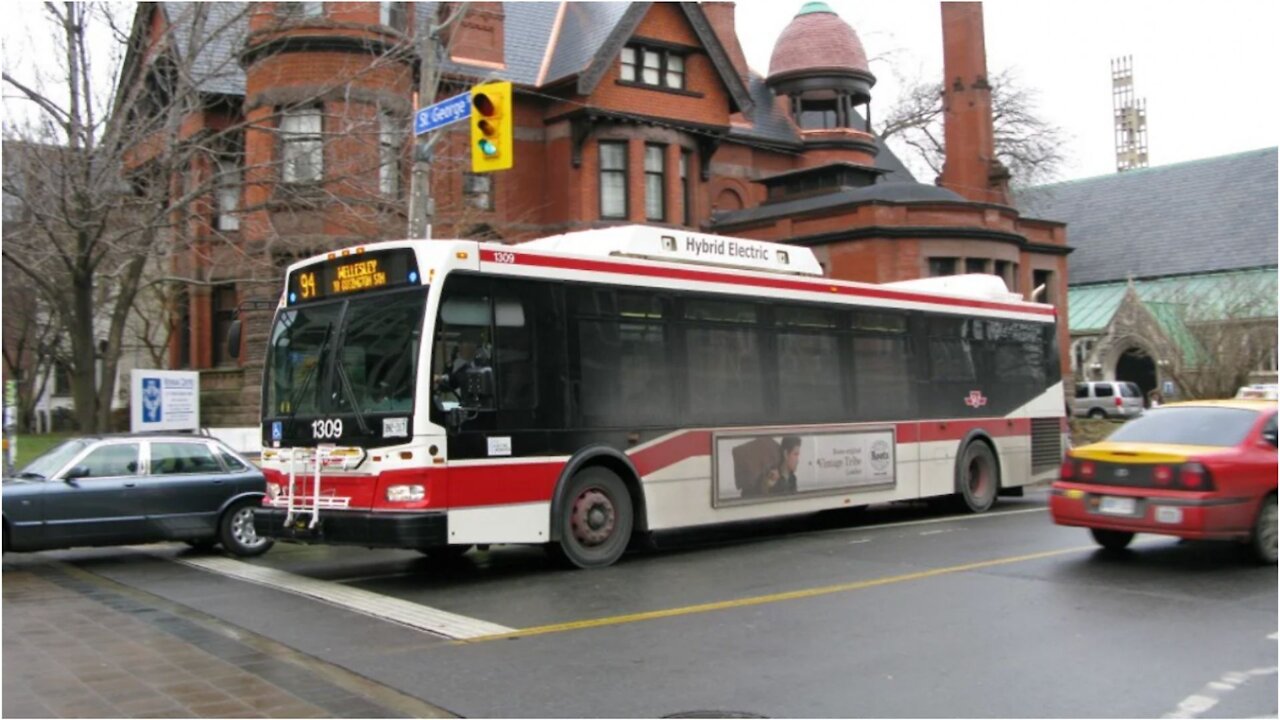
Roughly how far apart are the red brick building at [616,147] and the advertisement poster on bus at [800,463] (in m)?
8.11

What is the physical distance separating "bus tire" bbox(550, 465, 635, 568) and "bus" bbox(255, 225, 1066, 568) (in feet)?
0.07

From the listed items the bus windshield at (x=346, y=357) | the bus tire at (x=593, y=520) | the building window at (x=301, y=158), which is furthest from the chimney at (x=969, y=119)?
the bus windshield at (x=346, y=357)

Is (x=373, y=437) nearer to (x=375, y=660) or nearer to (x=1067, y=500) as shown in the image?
(x=375, y=660)

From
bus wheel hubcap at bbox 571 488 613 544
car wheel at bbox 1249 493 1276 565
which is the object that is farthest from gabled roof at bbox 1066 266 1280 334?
bus wheel hubcap at bbox 571 488 613 544

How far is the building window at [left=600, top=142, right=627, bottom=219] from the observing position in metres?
33.7

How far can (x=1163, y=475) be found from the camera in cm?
1035

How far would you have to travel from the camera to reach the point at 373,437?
10320mm

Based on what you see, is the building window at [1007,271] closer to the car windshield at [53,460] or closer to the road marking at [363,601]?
the road marking at [363,601]

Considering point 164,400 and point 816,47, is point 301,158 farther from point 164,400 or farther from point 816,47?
point 816,47

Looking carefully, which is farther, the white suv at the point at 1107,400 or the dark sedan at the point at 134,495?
the white suv at the point at 1107,400

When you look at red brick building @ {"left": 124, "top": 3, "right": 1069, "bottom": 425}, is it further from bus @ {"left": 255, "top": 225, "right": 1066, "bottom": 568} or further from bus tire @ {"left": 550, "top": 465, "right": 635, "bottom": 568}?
bus tire @ {"left": 550, "top": 465, "right": 635, "bottom": 568}

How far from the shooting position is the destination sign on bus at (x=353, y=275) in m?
10.6

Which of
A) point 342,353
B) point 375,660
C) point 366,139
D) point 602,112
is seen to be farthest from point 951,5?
point 375,660

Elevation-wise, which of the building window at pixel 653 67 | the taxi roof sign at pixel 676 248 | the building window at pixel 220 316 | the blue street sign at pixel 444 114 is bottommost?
the taxi roof sign at pixel 676 248
